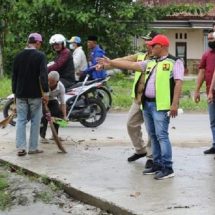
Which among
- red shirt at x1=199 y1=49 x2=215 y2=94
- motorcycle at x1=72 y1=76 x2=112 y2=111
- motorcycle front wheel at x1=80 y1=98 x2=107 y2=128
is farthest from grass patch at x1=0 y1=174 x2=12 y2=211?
motorcycle at x1=72 y1=76 x2=112 y2=111

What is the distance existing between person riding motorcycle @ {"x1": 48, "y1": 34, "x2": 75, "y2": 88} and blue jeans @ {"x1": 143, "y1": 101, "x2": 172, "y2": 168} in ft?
12.5

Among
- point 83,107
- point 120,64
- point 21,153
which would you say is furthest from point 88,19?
point 120,64

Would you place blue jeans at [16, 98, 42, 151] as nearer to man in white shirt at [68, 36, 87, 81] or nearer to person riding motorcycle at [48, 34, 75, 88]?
person riding motorcycle at [48, 34, 75, 88]

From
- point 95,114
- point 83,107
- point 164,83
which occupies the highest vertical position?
point 164,83

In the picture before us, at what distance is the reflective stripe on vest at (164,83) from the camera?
24.0ft

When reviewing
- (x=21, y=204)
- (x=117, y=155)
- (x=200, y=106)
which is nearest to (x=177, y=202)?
(x=21, y=204)

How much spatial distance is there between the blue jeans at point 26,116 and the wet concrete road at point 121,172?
242 millimetres

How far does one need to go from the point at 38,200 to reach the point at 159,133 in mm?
1665

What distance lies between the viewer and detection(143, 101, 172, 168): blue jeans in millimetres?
7426

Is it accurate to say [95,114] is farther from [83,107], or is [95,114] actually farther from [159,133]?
[159,133]

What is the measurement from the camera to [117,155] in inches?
367

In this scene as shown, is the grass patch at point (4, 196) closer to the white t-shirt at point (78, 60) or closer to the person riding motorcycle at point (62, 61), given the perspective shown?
the person riding motorcycle at point (62, 61)

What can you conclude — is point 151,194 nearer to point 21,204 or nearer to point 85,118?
point 21,204

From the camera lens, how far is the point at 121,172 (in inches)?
315
